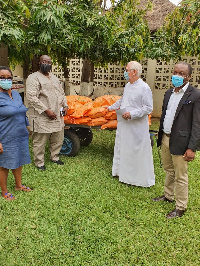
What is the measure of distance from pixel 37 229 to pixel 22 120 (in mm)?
1487

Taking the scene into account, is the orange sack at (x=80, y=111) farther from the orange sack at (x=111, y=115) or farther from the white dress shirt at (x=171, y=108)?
the white dress shirt at (x=171, y=108)

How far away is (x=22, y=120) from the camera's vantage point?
11.9ft

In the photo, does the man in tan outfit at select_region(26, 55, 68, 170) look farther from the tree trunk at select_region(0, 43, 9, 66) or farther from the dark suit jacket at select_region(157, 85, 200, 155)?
the dark suit jacket at select_region(157, 85, 200, 155)

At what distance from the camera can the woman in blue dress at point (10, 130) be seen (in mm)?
3406

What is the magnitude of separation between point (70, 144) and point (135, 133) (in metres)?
1.89

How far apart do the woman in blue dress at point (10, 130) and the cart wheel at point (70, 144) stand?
1845mm

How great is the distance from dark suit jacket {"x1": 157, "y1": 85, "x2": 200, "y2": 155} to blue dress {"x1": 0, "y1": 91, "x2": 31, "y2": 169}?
6.80 ft

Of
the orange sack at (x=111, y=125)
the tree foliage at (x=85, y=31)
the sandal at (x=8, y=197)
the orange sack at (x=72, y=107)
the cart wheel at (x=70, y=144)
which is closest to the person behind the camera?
the sandal at (x=8, y=197)

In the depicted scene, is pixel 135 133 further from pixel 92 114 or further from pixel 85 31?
pixel 85 31

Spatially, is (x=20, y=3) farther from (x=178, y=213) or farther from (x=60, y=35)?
(x=178, y=213)

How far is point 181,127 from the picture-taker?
3.16 metres

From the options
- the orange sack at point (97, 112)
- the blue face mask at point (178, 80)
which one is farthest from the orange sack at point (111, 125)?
the blue face mask at point (178, 80)

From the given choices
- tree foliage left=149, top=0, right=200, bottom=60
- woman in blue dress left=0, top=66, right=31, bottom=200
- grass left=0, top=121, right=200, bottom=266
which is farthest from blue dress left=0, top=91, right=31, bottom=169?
tree foliage left=149, top=0, right=200, bottom=60

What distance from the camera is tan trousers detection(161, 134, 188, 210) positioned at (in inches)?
130
